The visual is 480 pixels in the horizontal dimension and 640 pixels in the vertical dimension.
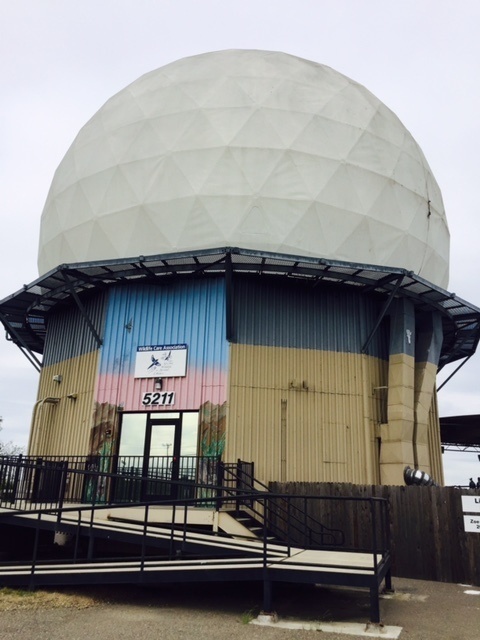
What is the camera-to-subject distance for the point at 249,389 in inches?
650

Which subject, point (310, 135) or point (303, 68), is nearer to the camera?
point (310, 135)

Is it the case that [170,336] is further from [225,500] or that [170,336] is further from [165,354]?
[225,500]

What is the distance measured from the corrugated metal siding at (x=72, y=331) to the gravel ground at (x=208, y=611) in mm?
10215

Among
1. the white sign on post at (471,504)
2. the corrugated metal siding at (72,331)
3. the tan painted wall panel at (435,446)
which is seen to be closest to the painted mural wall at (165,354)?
the corrugated metal siding at (72,331)

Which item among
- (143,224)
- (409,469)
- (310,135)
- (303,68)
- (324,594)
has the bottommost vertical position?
(324,594)

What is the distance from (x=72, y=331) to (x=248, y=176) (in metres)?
8.62

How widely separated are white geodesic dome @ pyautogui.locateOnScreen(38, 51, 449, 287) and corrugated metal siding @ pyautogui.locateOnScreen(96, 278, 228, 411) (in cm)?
155

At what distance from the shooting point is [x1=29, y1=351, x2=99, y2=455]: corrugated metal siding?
58.9 ft

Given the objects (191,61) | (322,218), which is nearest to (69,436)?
(322,218)

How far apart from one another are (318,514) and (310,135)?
38.4 feet

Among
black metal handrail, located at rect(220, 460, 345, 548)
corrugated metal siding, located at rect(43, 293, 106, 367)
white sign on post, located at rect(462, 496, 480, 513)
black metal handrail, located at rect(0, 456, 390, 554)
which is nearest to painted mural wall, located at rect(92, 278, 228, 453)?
corrugated metal siding, located at rect(43, 293, 106, 367)

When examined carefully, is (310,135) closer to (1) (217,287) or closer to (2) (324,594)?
(1) (217,287)

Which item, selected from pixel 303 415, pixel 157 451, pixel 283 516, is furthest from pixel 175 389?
pixel 283 516

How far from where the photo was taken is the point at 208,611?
28.3ft
